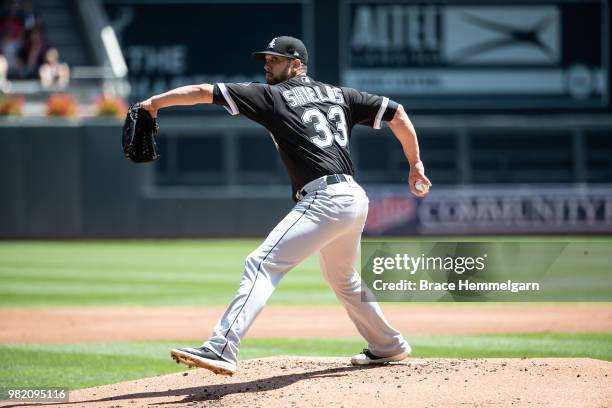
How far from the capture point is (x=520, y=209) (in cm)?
1894

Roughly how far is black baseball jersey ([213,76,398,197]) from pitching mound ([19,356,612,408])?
1.03 meters

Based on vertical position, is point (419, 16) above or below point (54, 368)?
above

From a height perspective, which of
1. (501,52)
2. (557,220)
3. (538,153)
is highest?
(501,52)

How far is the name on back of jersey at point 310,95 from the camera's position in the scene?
4.88m

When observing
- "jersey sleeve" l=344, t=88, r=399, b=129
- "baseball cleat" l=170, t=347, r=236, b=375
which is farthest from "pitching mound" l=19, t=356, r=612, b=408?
"jersey sleeve" l=344, t=88, r=399, b=129

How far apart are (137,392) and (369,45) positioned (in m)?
17.0

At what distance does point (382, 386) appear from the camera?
15.7 ft

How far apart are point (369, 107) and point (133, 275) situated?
8434 millimetres

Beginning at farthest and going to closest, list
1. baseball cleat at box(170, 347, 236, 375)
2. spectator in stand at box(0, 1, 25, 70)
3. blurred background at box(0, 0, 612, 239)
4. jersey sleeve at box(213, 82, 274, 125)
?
spectator in stand at box(0, 1, 25, 70) < blurred background at box(0, 0, 612, 239) < jersey sleeve at box(213, 82, 274, 125) < baseball cleat at box(170, 347, 236, 375)

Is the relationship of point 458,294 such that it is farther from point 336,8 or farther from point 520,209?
point 336,8

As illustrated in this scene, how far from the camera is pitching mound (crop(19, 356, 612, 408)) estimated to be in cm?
453

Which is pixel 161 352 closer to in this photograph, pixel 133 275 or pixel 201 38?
pixel 133 275

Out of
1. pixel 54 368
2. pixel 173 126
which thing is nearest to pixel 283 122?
pixel 54 368

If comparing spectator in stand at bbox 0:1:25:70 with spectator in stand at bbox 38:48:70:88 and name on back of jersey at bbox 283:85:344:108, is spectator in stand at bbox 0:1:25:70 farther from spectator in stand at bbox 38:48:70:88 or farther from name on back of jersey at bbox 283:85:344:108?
name on back of jersey at bbox 283:85:344:108
